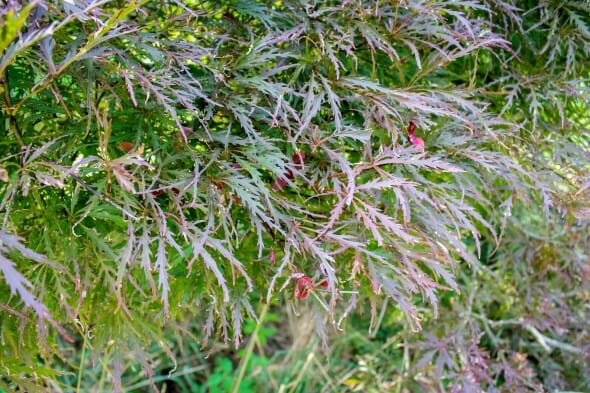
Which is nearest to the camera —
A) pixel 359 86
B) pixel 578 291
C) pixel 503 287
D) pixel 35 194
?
pixel 35 194

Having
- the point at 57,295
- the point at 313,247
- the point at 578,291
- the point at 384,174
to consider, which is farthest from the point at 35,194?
the point at 578,291

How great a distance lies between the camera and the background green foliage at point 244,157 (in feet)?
3.12

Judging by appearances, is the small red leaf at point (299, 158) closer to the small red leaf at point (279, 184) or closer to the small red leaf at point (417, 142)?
the small red leaf at point (279, 184)

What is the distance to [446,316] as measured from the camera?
6.40 feet

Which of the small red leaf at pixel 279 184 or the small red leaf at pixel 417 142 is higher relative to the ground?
the small red leaf at pixel 279 184

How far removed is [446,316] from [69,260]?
134cm

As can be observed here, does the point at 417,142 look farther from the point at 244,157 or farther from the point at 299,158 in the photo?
the point at 244,157

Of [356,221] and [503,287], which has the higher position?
[356,221]

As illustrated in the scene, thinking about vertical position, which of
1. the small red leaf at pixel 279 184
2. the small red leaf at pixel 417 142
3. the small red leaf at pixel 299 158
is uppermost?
the small red leaf at pixel 299 158

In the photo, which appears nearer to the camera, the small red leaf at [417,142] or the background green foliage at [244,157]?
the background green foliage at [244,157]

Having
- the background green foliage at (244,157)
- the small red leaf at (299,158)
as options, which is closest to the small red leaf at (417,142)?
the background green foliage at (244,157)

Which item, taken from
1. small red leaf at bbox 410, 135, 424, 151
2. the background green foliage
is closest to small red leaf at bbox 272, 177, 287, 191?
the background green foliage

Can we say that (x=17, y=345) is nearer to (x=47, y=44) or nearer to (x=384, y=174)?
(x=47, y=44)

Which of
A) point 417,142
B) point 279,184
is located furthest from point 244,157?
point 417,142
